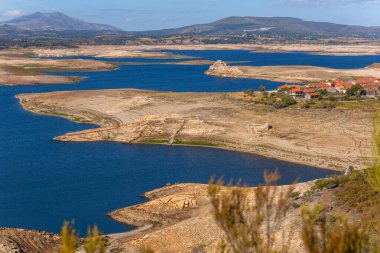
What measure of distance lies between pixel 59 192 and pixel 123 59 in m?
95.9

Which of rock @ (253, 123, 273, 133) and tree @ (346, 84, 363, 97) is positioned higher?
tree @ (346, 84, 363, 97)

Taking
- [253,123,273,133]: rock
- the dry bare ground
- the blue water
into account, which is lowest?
the blue water

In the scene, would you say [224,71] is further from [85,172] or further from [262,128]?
[85,172]

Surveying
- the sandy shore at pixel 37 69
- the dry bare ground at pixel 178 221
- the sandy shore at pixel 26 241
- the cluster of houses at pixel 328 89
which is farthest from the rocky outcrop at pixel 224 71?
the sandy shore at pixel 26 241

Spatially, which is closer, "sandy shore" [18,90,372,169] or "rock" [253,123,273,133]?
"sandy shore" [18,90,372,169]

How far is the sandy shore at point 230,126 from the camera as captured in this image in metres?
34.2

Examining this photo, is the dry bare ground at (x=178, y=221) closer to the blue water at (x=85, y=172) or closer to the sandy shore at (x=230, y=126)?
the blue water at (x=85, y=172)

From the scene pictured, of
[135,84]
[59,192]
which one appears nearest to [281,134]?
[59,192]

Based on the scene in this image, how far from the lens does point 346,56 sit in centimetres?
13600

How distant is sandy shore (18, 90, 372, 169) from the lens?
34.2 meters

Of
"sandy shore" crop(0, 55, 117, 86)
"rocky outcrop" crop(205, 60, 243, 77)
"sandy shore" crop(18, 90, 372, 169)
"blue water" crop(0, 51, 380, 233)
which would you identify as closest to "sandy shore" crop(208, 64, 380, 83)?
"rocky outcrop" crop(205, 60, 243, 77)

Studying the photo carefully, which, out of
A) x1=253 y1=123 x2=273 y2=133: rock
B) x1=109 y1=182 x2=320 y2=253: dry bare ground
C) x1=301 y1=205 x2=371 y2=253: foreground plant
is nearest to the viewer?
x1=301 y1=205 x2=371 y2=253: foreground plant

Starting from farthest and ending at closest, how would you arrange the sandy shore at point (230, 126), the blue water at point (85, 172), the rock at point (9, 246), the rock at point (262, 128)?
the rock at point (262, 128) → the sandy shore at point (230, 126) → the blue water at point (85, 172) → the rock at point (9, 246)

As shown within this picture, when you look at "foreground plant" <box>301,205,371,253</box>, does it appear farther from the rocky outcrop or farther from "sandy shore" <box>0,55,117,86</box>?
the rocky outcrop
